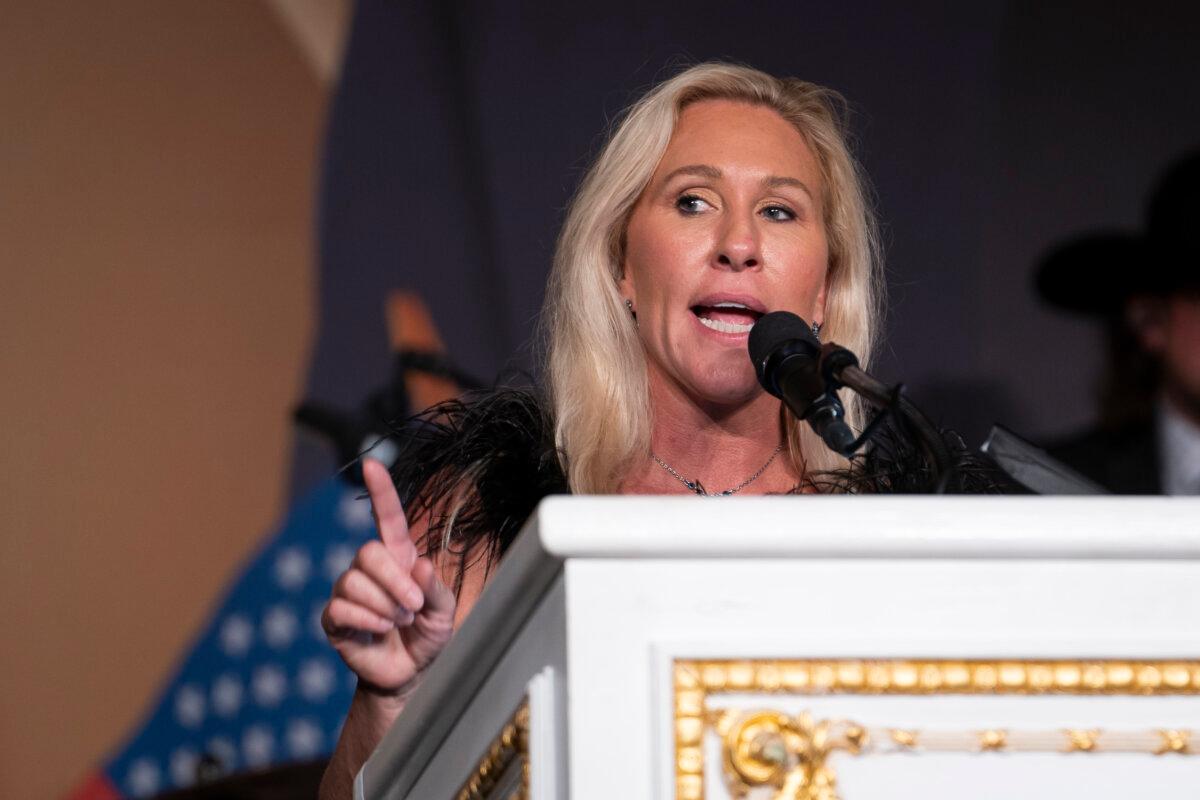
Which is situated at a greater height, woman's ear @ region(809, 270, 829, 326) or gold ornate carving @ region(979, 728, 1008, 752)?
woman's ear @ region(809, 270, 829, 326)

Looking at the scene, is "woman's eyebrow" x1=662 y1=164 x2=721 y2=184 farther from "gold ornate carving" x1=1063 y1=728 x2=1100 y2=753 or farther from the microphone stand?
"gold ornate carving" x1=1063 y1=728 x2=1100 y2=753

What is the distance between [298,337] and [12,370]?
0.62m

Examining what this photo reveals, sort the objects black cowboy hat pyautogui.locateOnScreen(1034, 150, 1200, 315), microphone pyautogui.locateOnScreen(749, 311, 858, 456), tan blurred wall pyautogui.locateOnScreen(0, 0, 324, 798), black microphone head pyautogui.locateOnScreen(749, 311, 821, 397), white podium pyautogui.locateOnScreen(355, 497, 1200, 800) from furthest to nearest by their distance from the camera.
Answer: tan blurred wall pyautogui.locateOnScreen(0, 0, 324, 798) < black cowboy hat pyautogui.locateOnScreen(1034, 150, 1200, 315) < black microphone head pyautogui.locateOnScreen(749, 311, 821, 397) < microphone pyautogui.locateOnScreen(749, 311, 858, 456) < white podium pyautogui.locateOnScreen(355, 497, 1200, 800)

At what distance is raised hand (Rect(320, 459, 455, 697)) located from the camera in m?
1.06

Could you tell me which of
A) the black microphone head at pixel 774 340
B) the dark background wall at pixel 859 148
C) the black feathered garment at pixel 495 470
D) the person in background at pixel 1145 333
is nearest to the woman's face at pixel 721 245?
the black feathered garment at pixel 495 470

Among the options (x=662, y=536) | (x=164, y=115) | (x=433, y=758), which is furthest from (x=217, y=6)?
(x=662, y=536)

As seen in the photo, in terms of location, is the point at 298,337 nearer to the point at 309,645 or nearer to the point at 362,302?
the point at 362,302

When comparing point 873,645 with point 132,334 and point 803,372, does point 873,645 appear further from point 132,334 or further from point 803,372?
point 132,334

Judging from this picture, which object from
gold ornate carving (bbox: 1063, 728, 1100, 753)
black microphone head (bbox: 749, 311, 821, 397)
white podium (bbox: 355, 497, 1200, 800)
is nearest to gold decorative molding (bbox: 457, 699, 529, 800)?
white podium (bbox: 355, 497, 1200, 800)

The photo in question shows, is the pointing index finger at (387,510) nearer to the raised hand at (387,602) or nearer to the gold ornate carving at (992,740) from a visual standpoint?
the raised hand at (387,602)

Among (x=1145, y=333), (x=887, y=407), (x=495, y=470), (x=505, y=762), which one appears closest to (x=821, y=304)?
(x=495, y=470)

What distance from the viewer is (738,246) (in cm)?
165

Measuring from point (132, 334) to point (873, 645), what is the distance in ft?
9.50

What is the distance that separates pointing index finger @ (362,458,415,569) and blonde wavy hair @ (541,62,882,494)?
660 mm
